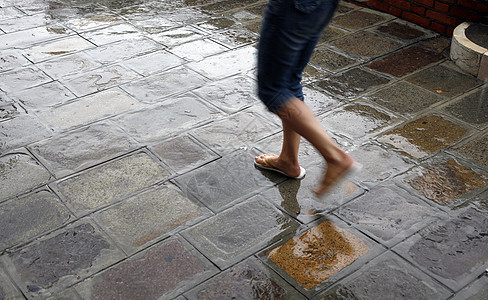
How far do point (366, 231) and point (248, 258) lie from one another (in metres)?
0.61

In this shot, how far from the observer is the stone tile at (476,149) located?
10.2 ft

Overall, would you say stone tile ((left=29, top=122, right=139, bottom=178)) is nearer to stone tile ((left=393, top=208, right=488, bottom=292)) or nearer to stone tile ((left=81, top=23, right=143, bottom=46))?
stone tile ((left=81, top=23, right=143, bottom=46))

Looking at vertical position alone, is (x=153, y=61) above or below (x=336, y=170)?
below

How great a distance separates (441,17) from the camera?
15.9ft

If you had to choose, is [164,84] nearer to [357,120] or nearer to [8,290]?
[357,120]

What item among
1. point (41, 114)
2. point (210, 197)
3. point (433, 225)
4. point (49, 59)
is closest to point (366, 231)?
point (433, 225)

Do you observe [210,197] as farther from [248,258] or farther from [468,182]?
[468,182]

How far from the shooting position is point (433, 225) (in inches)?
104

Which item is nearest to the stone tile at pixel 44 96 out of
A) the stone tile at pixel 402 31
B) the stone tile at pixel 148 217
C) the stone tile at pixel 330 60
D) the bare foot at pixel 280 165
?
the stone tile at pixel 148 217

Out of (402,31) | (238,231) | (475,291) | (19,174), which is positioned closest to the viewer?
(475,291)

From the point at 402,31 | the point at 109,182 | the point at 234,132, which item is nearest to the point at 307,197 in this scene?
the point at 234,132

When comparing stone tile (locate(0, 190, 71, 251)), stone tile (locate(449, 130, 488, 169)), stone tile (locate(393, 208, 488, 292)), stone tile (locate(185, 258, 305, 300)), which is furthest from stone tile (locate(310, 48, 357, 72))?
stone tile (locate(0, 190, 71, 251))

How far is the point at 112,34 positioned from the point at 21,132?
179cm

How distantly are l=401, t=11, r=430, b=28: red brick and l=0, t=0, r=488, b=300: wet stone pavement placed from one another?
207mm
